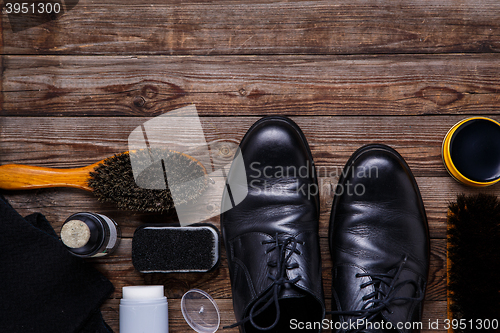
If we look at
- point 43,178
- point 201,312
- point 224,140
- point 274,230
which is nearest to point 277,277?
point 274,230

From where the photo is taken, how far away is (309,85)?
79 centimetres

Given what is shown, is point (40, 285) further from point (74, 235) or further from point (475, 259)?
point (475, 259)

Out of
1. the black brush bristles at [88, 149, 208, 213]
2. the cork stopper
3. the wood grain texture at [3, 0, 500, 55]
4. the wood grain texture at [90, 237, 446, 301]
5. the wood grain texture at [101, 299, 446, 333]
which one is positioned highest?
the wood grain texture at [3, 0, 500, 55]

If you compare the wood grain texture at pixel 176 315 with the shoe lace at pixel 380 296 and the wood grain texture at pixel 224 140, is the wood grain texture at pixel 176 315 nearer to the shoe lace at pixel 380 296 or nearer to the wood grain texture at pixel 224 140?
the shoe lace at pixel 380 296

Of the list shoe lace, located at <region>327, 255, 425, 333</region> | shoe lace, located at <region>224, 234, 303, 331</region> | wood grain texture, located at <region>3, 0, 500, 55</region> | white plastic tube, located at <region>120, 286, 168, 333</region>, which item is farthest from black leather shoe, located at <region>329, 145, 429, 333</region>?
white plastic tube, located at <region>120, 286, 168, 333</region>

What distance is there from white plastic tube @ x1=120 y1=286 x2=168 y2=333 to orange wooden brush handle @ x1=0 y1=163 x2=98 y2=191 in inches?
10.6

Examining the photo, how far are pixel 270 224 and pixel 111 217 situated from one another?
1.33 ft

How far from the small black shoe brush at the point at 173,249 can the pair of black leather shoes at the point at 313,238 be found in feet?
0.22

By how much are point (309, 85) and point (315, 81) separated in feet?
0.06

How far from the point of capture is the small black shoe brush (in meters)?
0.72

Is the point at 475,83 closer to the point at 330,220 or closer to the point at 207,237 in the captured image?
the point at 330,220

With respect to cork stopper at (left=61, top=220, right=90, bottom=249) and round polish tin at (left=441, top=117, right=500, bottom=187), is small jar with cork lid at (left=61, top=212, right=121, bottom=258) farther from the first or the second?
round polish tin at (left=441, top=117, right=500, bottom=187)

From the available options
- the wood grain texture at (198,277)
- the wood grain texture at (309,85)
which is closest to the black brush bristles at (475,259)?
the wood grain texture at (198,277)

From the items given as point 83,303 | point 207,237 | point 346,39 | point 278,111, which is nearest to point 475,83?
point 346,39
